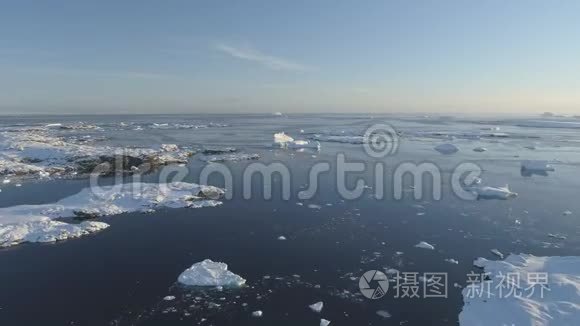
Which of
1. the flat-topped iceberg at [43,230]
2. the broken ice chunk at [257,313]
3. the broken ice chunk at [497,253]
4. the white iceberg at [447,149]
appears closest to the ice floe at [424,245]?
the broken ice chunk at [497,253]

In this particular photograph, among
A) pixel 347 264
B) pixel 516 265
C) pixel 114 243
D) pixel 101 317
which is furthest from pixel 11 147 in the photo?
pixel 516 265

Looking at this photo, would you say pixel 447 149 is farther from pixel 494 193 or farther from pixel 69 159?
pixel 69 159

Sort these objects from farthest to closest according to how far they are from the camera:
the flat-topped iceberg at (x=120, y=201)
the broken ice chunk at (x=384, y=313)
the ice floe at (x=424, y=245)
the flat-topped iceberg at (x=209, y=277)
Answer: the flat-topped iceberg at (x=120, y=201) < the ice floe at (x=424, y=245) < the flat-topped iceberg at (x=209, y=277) < the broken ice chunk at (x=384, y=313)

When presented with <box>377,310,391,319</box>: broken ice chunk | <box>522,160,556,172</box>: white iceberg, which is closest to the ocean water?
<box>377,310,391,319</box>: broken ice chunk

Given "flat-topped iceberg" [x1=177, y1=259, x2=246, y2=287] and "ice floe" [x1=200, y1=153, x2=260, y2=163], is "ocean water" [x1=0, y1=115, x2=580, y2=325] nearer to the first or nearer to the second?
"flat-topped iceberg" [x1=177, y1=259, x2=246, y2=287]

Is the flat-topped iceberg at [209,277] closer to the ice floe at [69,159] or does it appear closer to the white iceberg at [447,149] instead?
the ice floe at [69,159]

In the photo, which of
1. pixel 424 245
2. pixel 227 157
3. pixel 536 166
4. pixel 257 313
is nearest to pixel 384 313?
pixel 257 313

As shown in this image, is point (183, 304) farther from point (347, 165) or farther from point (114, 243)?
point (347, 165)
